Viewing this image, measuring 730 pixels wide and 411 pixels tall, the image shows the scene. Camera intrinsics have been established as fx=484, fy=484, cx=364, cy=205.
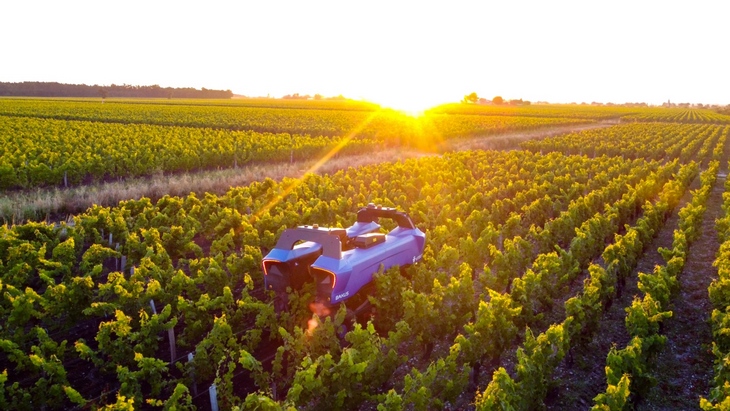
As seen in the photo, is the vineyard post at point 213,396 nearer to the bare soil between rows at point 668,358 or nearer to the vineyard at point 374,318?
the vineyard at point 374,318

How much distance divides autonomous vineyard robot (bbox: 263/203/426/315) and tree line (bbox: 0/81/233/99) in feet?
356

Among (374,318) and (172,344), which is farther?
(374,318)

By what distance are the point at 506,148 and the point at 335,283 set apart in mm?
31523

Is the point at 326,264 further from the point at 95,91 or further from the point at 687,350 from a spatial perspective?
the point at 95,91

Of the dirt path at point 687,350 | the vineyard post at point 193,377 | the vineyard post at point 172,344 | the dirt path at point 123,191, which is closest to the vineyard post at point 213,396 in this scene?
the vineyard post at point 193,377

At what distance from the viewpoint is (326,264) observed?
20.5 feet

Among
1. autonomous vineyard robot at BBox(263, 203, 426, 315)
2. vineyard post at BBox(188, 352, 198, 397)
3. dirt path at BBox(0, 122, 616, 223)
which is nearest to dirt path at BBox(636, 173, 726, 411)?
autonomous vineyard robot at BBox(263, 203, 426, 315)

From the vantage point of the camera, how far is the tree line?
107688 mm

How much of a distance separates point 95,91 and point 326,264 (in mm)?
129381

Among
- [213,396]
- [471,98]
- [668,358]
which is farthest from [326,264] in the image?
[471,98]

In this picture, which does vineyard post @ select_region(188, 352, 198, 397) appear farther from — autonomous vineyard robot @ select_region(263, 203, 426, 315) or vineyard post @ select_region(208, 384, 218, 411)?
autonomous vineyard robot @ select_region(263, 203, 426, 315)

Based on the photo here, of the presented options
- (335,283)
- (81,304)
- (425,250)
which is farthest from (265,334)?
(425,250)

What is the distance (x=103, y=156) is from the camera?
20.3m

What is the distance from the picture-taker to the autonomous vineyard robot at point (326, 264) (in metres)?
6.29
